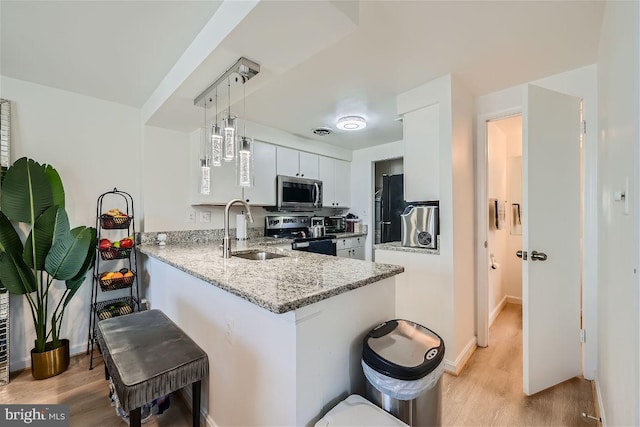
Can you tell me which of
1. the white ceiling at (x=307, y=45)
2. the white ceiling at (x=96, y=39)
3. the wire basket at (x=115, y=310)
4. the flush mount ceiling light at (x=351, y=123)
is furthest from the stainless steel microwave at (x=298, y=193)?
the wire basket at (x=115, y=310)

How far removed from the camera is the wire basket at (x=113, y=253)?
220 centimetres

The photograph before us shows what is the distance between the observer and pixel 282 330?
3.26 feet

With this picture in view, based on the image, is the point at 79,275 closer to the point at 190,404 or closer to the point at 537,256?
the point at 190,404

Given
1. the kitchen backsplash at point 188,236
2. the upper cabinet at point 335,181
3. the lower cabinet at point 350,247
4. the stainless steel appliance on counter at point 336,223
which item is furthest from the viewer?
the stainless steel appliance on counter at point 336,223

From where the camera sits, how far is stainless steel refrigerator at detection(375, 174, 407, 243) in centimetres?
371

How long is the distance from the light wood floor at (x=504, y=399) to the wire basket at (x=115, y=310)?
2589 millimetres

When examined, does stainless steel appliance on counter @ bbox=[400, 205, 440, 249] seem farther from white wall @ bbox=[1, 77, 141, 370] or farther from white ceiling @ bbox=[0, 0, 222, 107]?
white wall @ bbox=[1, 77, 141, 370]

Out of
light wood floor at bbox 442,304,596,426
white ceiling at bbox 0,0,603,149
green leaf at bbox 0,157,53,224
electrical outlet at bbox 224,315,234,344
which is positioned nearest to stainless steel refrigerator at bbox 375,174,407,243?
white ceiling at bbox 0,0,603,149

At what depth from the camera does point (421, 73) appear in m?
2.05

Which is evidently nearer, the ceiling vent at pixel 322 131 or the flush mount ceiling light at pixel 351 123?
the flush mount ceiling light at pixel 351 123

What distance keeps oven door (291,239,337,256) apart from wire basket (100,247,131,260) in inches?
65.1

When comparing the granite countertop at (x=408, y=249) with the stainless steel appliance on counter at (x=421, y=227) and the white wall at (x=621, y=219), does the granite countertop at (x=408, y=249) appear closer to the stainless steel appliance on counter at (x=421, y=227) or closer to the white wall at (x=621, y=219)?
the stainless steel appliance on counter at (x=421, y=227)

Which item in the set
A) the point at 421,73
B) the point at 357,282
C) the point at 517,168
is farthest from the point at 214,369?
the point at 517,168

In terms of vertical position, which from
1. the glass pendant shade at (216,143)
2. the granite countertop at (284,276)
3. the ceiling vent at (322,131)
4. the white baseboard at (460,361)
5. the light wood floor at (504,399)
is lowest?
the light wood floor at (504,399)
